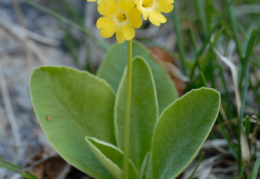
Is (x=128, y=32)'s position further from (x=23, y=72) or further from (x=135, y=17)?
(x=23, y=72)

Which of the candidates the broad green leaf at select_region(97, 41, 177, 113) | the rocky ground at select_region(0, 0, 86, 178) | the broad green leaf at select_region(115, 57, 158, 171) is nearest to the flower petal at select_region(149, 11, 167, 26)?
the broad green leaf at select_region(115, 57, 158, 171)

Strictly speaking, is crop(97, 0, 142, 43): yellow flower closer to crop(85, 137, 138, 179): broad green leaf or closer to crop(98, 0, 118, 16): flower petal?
crop(98, 0, 118, 16): flower petal

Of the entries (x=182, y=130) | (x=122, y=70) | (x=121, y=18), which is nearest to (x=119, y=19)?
(x=121, y=18)

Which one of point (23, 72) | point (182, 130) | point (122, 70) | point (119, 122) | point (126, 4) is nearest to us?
point (126, 4)

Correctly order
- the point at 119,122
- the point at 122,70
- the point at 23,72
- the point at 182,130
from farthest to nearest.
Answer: the point at 23,72 < the point at 122,70 < the point at 119,122 < the point at 182,130

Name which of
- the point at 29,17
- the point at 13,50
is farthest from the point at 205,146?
the point at 29,17

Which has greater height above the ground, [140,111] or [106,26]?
[106,26]
